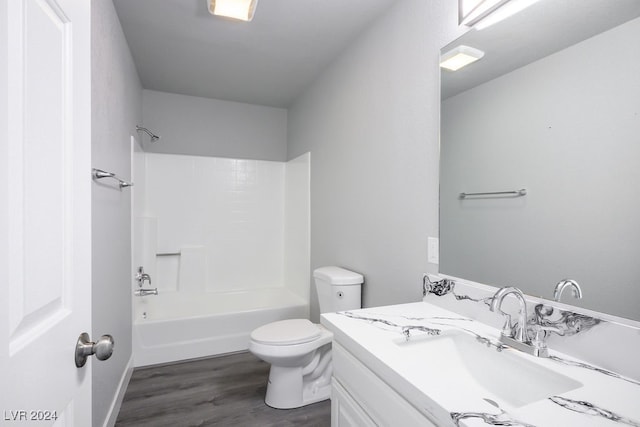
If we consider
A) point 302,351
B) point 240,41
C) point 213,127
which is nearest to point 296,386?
point 302,351

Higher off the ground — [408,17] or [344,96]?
[408,17]

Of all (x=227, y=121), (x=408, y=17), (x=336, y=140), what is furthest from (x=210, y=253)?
(x=408, y=17)

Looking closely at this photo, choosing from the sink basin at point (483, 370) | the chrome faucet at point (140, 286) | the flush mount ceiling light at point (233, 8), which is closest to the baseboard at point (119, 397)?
the chrome faucet at point (140, 286)

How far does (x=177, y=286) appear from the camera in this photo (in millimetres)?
3385

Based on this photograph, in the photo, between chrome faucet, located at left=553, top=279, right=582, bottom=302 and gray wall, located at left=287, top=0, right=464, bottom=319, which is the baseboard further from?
chrome faucet, located at left=553, top=279, right=582, bottom=302

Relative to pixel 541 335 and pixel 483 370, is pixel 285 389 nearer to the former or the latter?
pixel 483 370

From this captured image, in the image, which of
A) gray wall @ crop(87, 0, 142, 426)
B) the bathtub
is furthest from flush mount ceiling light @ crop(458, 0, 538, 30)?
the bathtub

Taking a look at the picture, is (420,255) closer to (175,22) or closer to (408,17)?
(408,17)

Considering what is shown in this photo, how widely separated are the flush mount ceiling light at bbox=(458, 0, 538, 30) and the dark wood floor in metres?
2.21

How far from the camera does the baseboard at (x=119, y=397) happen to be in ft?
5.90

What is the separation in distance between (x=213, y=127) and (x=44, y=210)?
10.3ft

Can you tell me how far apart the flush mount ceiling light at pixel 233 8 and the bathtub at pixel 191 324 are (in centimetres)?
231

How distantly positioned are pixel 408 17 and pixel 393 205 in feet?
3.29

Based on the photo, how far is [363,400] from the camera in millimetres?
1042
